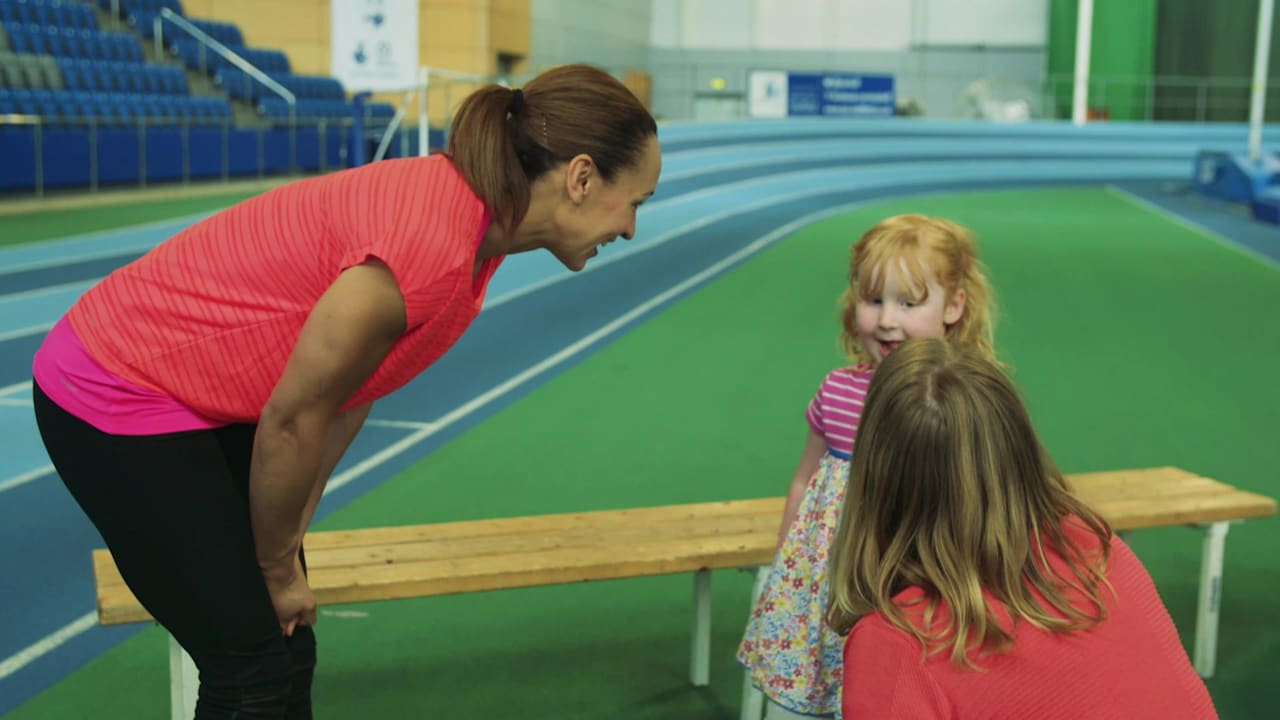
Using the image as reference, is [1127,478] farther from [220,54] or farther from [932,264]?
[220,54]

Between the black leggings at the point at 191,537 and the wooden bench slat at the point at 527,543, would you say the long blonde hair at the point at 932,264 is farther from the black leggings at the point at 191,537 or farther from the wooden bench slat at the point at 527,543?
the black leggings at the point at 191,537

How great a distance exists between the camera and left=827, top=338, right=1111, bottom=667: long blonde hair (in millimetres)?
1656

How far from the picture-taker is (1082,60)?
102 feet

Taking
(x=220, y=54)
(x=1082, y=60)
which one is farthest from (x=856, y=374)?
(x=1082, y=60)

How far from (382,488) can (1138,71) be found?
30662 millimetres

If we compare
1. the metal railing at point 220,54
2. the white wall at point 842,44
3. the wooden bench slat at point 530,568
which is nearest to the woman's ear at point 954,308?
the wooden bench slat at point 530,568

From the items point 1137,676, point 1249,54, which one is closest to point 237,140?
point 1137,676

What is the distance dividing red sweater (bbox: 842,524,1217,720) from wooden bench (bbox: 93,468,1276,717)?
1.57 m

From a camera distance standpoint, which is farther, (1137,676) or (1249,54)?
(1249,54)

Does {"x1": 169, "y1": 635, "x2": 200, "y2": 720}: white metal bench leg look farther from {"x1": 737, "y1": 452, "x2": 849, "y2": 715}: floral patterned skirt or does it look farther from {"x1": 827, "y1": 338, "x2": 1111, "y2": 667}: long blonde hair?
{"x1": 827, "y1": 338, "x2": 1111, "y2": 667}: long blonde hair

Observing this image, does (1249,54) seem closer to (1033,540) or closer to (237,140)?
(237,140)

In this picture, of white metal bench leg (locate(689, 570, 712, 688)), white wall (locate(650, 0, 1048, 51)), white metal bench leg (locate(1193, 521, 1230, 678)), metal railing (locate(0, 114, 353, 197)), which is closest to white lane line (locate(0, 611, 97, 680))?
white metal bench leg (locate(689, 570, 712, 688))

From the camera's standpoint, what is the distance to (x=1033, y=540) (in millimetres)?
1720

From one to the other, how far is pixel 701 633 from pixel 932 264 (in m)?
1.26
